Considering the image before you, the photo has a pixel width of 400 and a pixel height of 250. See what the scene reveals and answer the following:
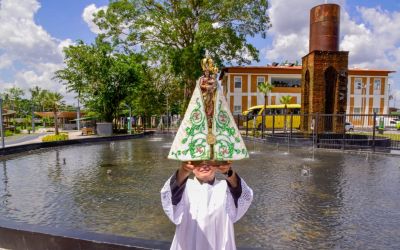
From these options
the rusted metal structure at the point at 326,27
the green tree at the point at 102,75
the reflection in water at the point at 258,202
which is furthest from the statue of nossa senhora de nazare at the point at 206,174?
the green tree at the point at 102,75

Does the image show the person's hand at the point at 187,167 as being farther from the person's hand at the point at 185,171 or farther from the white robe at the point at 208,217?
the white robe at the point at 208,217

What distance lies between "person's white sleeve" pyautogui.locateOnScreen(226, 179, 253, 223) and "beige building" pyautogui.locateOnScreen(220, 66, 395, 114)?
42926mm

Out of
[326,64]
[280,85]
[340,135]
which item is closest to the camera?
[340,135]

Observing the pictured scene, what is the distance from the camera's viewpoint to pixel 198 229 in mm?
2199

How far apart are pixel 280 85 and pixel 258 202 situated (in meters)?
43.4

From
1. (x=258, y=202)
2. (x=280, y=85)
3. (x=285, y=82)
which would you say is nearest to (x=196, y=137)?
(x=258, y=202)

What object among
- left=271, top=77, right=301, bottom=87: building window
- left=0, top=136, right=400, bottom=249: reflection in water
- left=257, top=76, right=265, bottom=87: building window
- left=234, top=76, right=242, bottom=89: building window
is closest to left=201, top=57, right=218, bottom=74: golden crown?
left=0, top=136, right=400, bottom=249: reflection in water

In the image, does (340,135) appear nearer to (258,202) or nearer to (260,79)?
(258,202)

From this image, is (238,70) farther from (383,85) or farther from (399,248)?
(399,248)

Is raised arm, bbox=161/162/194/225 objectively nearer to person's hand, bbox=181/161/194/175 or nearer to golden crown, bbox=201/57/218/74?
person's hand, bbox=181/161/194/175

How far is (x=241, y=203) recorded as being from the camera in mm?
2189

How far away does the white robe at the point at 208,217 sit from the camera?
2189 mm

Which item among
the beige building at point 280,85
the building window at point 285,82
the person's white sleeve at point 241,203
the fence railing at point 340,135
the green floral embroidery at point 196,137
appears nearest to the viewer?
the green floral embroidery at point 196,137

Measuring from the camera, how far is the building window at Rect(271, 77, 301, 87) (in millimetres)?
47688
